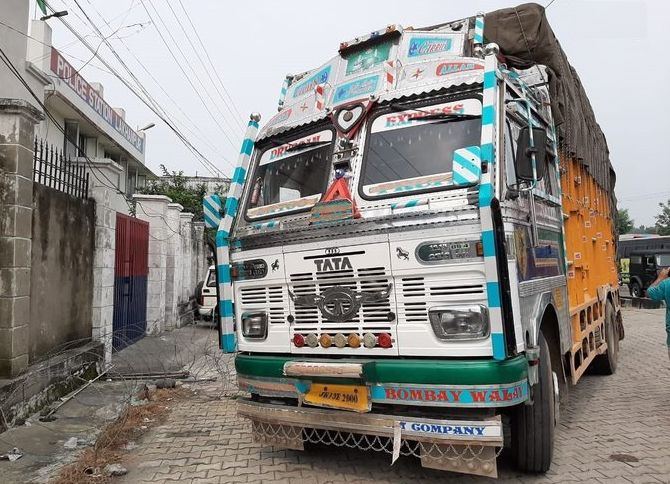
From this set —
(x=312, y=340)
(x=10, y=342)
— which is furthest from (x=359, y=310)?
(x=10, y=342)

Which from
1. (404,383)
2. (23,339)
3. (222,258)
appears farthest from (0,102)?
(404,383)

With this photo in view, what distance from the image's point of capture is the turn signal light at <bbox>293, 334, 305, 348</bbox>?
3734mm

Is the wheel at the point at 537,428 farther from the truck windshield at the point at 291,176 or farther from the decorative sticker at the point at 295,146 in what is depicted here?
the decorative sticker at the point at 295,146

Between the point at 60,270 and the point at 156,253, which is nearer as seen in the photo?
the point at 60,270

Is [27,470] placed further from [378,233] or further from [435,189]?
[435,189]

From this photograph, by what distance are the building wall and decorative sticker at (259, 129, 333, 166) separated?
2.81 meters

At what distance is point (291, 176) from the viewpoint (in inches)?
169

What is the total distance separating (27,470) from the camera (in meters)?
3.96

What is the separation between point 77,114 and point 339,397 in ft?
54.2

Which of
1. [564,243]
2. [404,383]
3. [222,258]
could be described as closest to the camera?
[404,383]

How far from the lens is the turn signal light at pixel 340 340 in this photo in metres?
3.53

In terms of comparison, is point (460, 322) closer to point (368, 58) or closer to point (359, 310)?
point (359, 310)

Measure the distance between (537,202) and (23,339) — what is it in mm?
4935

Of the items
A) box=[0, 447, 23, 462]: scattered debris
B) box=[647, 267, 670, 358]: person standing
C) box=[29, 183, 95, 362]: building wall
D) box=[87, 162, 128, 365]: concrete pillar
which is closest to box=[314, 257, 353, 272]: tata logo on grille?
box=[0, 447, 23, 462]: scattered debris
